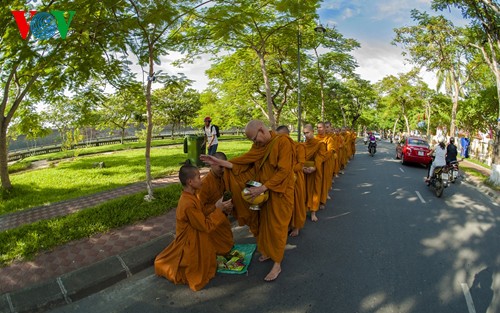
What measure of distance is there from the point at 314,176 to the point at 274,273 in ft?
8.82

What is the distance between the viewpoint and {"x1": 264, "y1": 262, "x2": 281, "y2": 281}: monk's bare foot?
360 cm

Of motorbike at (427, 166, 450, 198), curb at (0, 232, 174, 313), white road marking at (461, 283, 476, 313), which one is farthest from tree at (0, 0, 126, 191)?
motorbike at (427, 166, 450, 198)

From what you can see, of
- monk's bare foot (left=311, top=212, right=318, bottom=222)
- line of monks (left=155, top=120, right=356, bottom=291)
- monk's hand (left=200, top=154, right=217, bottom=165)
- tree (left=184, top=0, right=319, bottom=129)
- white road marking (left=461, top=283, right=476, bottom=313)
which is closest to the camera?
white road marking (left=461, top=283, right=476, bottom=313)

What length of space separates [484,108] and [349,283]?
24.2 meters

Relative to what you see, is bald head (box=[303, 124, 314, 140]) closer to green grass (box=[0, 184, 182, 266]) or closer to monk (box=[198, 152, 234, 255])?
monk (box=[198, 152, 234, 255])

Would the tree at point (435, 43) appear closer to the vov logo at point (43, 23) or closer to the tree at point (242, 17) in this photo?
the tree at point (242, 17)

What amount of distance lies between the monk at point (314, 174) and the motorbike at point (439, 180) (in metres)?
3.89

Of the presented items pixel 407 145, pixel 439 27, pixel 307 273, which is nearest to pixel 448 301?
pixel 307 273

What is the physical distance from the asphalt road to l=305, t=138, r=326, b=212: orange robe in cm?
41

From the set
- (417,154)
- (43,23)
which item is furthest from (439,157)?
(43,23)

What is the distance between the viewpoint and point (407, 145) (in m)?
14.3

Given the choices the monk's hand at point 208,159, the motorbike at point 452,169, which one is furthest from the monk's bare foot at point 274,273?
the motorbike at point 452,169

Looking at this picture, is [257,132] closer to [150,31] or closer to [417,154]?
[150,31]

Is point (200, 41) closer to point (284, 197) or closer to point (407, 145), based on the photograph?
point (284, 197)
